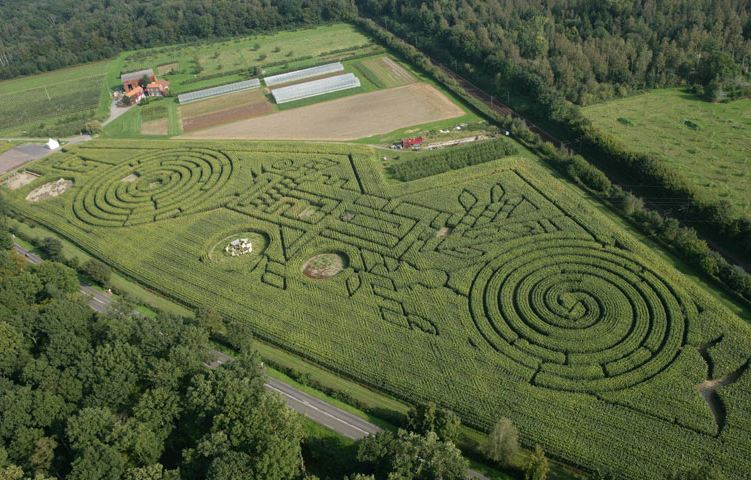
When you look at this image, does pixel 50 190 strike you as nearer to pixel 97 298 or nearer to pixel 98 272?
pixel 98 272

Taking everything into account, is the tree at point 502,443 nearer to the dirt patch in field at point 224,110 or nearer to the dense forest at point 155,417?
the dense forest at point 155,417

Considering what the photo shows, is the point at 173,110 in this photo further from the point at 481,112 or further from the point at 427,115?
the point at 481,112

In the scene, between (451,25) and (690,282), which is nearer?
(690,282)

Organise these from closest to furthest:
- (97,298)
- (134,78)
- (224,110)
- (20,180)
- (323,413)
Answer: (323,413) < (97,298) < (20,180) < (224,110) < (134,78)

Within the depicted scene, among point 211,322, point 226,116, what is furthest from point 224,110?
point 211,322

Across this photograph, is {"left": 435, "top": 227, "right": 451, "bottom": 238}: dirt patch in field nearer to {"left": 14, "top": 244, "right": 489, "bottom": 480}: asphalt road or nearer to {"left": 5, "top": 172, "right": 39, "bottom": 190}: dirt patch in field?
{"left": 14, "top": 244, "right": 489, "bottom": 480}: asphalt road

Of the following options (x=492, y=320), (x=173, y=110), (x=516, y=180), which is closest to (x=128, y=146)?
(x=173, y=110)
